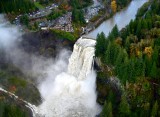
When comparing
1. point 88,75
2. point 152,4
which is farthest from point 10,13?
point 152,4

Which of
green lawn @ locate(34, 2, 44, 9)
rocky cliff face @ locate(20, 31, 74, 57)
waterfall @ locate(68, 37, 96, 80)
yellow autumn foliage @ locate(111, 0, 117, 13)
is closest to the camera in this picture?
waterfall @ locate(68, 37, 96, 80)

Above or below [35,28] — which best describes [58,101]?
below

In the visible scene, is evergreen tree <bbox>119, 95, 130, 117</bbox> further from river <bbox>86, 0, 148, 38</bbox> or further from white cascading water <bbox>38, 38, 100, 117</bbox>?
river <bbox>86, 0, 148, 38</bbox>

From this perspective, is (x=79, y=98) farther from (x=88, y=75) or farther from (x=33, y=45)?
(x=33, y=45)

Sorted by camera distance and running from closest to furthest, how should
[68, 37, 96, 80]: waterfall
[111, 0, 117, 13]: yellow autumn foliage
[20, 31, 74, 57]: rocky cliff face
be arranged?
[68, 37, 96, 80]: waterfall, [20, 31, 74, 57]: rocky cliff face, [111, 0, 117, 13]: yellow autumn foliage

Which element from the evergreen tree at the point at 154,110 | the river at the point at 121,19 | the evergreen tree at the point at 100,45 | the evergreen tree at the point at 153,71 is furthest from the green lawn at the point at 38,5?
the evergreen tree at the point at 154,110

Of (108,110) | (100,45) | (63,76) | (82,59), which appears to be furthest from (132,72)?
(63,76)

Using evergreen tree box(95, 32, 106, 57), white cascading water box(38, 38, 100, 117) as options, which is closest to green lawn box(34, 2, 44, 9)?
white cascading water box(38, 38, 100, 117)

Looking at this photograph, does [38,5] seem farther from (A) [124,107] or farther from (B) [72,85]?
(A) [124,107]
